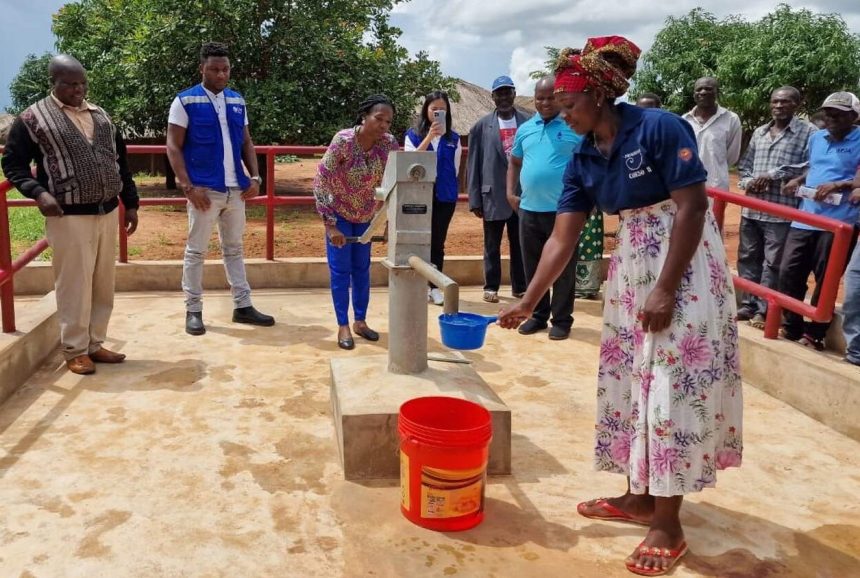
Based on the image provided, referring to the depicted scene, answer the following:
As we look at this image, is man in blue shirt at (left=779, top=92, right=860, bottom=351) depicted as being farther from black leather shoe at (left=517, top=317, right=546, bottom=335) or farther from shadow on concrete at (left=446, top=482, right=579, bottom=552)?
shadow on concrete at (left=446, top=482, right=579, bottom=552)

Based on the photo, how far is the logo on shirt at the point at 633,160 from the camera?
7.79 ft

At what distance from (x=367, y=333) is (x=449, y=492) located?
249 cm

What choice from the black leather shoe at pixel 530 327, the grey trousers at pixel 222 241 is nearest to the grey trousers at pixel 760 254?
the black leather shoe at pixel 530 327

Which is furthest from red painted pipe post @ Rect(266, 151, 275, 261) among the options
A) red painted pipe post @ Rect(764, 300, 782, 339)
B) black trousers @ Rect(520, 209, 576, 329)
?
red painted pipe post @ Rect(764, 300, 782, 339)

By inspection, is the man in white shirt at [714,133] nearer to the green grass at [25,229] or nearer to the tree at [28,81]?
the green grass at [25,229]

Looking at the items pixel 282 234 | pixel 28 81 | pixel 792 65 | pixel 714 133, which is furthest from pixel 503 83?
pixel 28 81

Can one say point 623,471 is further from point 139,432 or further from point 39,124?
point 39,124

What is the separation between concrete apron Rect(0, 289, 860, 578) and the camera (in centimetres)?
256

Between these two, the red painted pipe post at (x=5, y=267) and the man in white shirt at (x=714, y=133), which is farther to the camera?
the man in white shirt at (x=714, y=133)

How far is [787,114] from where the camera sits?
499 centimetres

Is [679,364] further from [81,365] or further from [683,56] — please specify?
[683,56]

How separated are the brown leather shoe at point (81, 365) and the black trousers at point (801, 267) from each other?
4.01 m

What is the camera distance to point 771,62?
21953 mm

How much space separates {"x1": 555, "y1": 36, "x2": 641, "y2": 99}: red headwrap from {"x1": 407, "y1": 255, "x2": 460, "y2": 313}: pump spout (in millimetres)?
746
